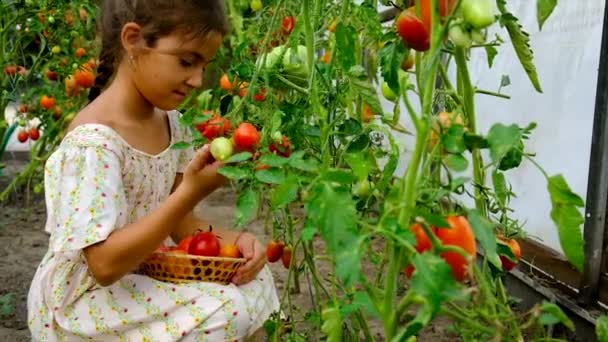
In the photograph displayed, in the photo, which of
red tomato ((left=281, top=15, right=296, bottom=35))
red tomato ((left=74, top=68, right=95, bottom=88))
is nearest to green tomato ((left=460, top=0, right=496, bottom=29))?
red tomato ((left=281, top=15, right=296, bottom=35))

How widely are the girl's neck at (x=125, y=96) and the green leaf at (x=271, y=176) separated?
1.90ft

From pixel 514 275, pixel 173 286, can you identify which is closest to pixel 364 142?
pixel 173 286

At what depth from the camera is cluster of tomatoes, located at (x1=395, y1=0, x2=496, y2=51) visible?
69cm

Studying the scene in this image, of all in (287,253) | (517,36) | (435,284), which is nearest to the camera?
(435,284)

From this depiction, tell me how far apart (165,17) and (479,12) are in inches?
30.9

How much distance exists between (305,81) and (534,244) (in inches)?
45.3

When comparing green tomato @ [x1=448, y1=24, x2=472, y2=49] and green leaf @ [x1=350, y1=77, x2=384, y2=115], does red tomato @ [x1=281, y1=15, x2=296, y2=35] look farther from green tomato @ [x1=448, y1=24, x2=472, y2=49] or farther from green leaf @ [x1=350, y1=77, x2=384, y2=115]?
green tomato @ [x1=448, y1=24, x2=472, y2=49]

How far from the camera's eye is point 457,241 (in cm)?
75

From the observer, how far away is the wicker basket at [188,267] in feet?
4.41

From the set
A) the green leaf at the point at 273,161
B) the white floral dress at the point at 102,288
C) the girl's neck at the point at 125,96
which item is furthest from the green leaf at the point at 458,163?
the girl's neck at the point at 125,96

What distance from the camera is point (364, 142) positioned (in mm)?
994

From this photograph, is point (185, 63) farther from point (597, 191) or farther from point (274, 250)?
point (597, 191)

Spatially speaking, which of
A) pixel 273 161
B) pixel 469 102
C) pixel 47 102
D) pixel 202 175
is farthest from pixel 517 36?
pixel 47 102

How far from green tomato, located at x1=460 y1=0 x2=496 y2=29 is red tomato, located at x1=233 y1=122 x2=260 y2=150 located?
464 mm
